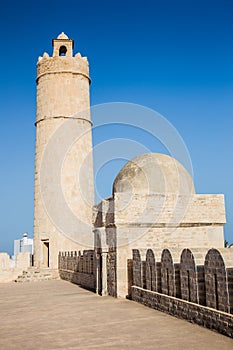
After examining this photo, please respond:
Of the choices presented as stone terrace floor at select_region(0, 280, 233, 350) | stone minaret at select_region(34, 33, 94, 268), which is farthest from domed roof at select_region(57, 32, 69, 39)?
stone terrace floor at select_region(0, 280, 233, 350)

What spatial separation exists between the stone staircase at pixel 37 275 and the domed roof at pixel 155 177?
7.93 metres

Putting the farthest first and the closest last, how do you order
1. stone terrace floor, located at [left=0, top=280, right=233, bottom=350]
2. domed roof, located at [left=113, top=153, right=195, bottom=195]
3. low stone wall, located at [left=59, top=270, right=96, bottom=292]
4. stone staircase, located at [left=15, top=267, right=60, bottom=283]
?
stone staircase, located at [left=15, top=267, right=60, bottom=283] → low stone wall, located at [left=59, top=270, right=96, bottom=292] → domed roof, located at [left=113, top=153, right=195, bottom=195] → stone terrace floor, located at [left=0, top=280, right=233, bottom=350]

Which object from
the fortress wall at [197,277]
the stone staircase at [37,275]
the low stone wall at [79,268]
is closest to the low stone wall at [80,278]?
the low stone wall at [79,268]

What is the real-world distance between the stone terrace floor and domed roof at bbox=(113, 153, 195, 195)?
4253 millimetres

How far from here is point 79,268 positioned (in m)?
16.5

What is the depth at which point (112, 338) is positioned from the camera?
6121mm

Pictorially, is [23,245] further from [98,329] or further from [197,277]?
[197,277]

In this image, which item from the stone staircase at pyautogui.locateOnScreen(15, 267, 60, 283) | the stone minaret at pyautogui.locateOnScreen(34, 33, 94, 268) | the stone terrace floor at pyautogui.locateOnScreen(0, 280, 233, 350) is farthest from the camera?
the stone minaret at pyautogui.locateOnScreen(34, 33, 94, 268)

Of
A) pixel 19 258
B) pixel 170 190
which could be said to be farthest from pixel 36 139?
pixel 170 190

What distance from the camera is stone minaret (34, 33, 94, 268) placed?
808 inches

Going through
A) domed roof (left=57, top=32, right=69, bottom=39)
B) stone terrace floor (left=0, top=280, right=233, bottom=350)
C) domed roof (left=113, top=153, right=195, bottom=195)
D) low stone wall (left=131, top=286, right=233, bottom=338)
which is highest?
domed roof (left=57, top=32, right=69, bottom=39)

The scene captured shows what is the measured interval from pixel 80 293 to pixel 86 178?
9398 mm

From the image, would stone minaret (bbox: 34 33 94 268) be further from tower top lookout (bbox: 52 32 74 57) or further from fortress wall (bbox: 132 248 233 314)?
fortress wall (bbox: 132 248 233 314)

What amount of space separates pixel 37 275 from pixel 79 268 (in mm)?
3876
